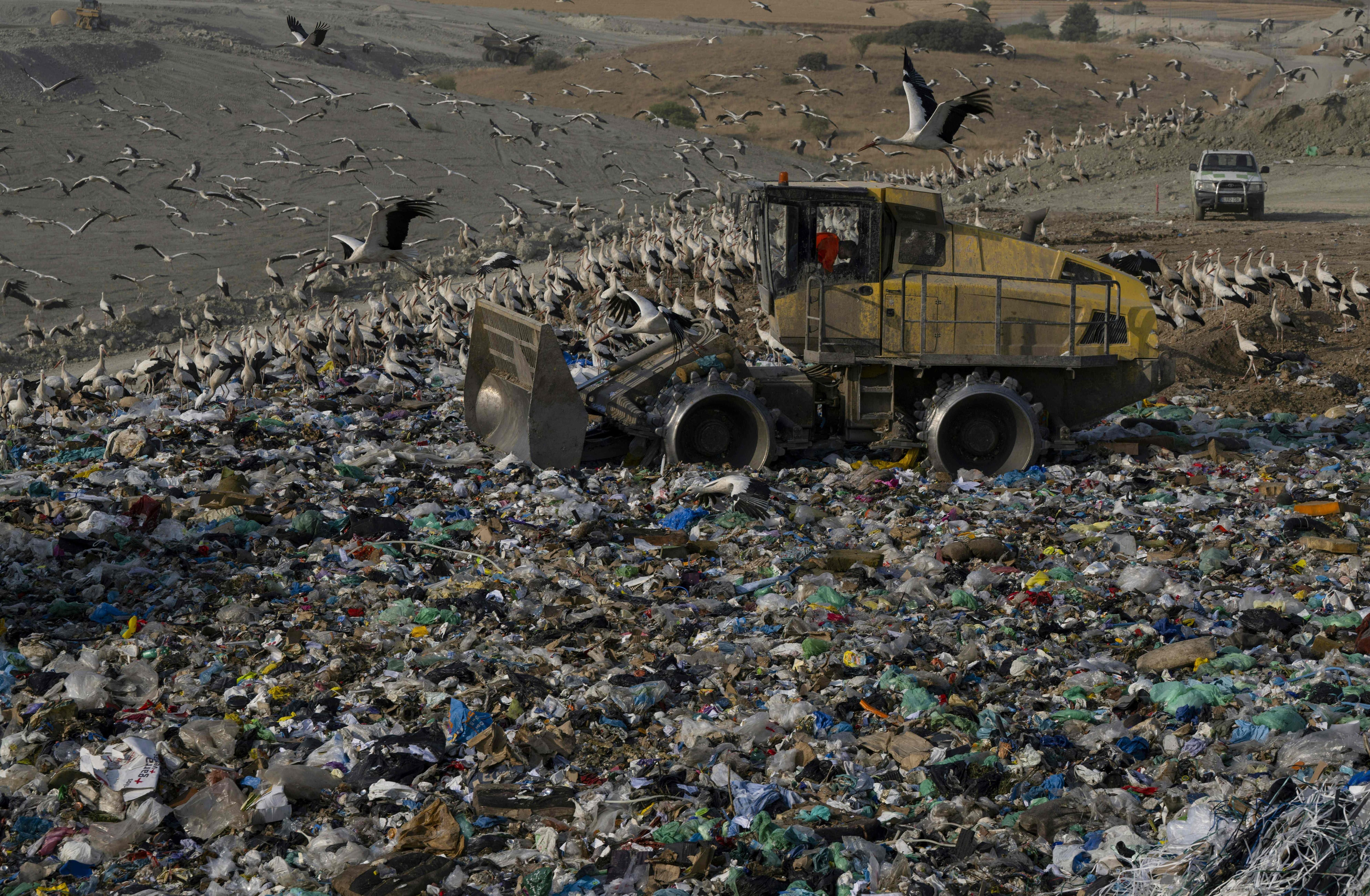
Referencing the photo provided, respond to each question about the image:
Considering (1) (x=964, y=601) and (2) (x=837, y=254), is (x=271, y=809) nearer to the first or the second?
(1) (x=964, y=601)

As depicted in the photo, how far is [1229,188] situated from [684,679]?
23319mm

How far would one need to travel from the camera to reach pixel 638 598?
773 centimetres

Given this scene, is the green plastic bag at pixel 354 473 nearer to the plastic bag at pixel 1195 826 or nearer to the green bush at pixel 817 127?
the plastic bag at pixel 1195 826

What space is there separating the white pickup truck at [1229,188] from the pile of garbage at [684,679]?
17.4m

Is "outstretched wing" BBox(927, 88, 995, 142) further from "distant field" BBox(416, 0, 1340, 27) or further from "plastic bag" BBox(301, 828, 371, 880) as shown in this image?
"distant field" BBox(416, 0, 1340, 27)

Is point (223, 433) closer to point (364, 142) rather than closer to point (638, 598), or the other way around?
point (638, 598)

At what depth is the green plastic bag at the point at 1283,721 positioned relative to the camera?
5.52m

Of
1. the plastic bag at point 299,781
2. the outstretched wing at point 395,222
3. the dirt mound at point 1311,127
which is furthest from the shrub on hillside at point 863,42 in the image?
the plastic bag at point 299,781

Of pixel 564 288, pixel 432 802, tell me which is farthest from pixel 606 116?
pixel 432 802

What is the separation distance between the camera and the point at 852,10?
303 ft

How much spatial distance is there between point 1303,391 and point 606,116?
37080 millimetres

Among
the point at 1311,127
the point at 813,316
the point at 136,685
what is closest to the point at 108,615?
the point at 136,685

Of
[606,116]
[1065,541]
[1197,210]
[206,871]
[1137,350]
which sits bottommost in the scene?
[206,871]

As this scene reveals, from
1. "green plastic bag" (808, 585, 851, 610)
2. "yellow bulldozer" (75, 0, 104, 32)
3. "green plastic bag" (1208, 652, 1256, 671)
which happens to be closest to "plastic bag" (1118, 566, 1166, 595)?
"green plastic bag" (1208, 652, 1256, 671)
